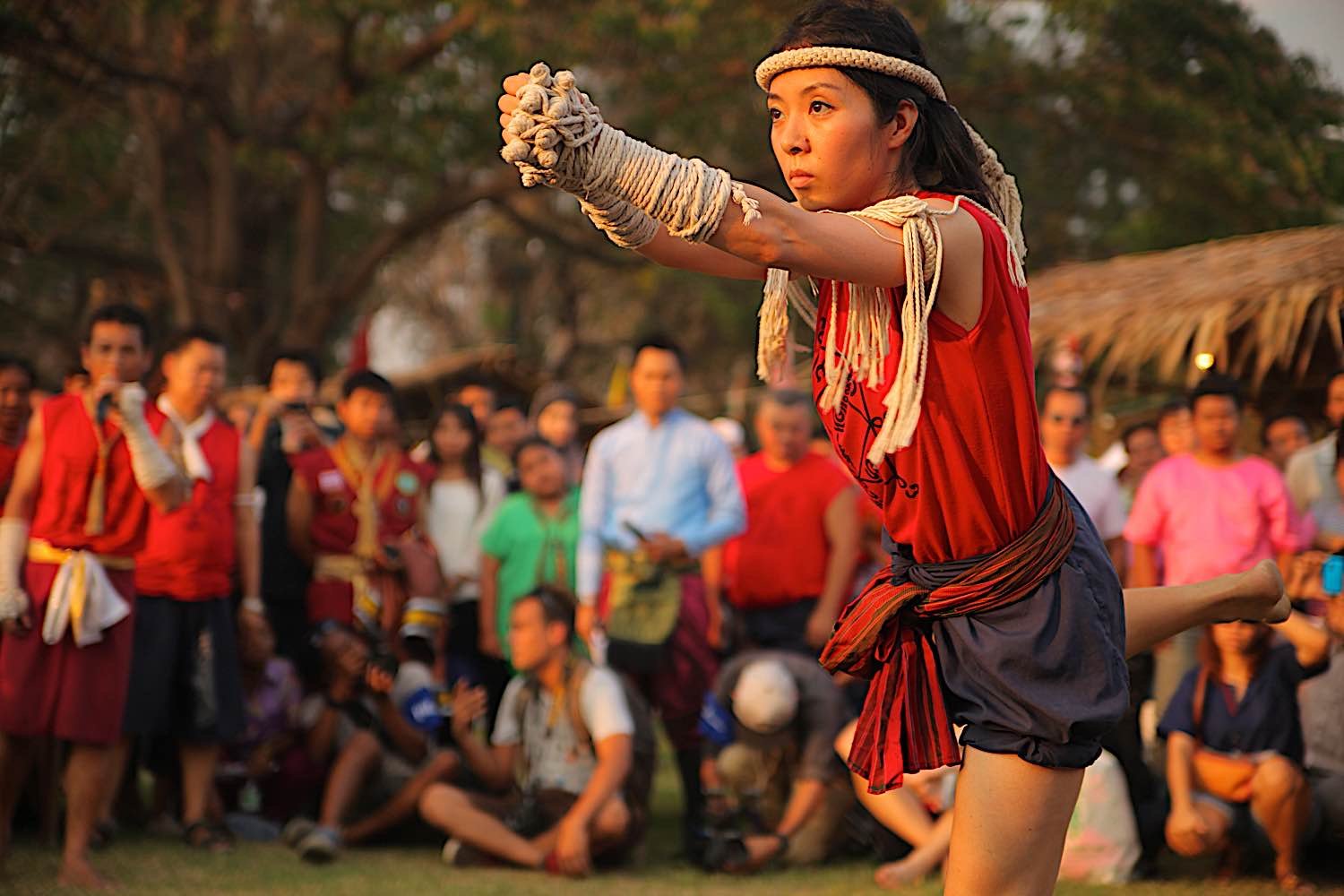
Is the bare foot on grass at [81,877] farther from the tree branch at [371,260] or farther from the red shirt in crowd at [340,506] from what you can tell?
the tree branch at [371,260]

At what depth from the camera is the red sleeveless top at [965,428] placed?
263 centimetres

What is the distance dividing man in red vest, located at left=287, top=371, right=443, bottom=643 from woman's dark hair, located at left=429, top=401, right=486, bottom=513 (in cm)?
47

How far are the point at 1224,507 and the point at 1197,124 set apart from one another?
260 inches

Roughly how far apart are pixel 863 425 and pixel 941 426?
150mm

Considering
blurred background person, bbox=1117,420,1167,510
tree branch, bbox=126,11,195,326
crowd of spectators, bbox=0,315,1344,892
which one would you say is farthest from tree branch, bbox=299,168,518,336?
blurred background person, bbox=1117,420,1167,510

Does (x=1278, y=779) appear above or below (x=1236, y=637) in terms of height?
below

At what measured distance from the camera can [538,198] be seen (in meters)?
19.7

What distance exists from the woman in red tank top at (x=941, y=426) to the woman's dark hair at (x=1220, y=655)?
3.04 m

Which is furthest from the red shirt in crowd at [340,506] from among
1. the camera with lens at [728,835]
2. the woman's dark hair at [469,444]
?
the camera with lens at [728,835]

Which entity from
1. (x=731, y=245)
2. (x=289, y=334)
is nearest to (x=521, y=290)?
(x=289, y=334)

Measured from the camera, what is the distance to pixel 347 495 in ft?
21.9

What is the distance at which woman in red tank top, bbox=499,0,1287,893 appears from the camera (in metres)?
2.56

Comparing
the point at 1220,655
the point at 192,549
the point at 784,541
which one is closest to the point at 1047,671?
the point at 1220,655

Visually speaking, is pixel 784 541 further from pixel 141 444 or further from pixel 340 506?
pixel 141 444
